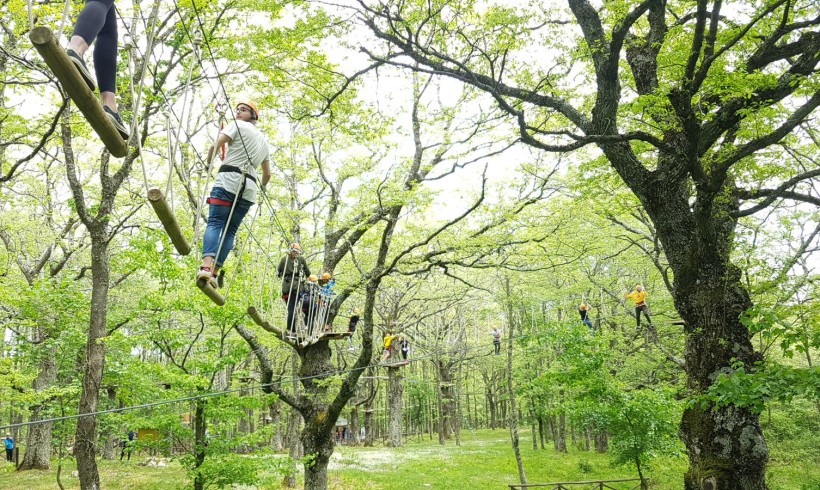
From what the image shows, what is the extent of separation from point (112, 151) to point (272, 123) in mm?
9328

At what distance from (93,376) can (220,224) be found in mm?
5991

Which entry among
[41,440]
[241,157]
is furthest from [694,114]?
[41,440]

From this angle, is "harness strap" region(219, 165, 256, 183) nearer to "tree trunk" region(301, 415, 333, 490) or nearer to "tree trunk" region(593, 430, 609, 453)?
"tree trunk" region(301, 415, 333, 490)

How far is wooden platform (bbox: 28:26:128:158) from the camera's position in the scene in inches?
62.1

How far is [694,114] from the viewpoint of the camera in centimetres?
512

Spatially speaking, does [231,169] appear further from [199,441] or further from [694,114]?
[199,441]

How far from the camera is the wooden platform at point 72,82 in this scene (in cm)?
158

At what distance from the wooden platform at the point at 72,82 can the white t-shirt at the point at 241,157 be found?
1521 millimetres

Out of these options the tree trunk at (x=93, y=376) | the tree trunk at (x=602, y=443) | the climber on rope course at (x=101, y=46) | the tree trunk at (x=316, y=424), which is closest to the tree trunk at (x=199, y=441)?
the tree trunk at (x=93, y=376)

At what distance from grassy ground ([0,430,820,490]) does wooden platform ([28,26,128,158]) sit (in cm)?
1233

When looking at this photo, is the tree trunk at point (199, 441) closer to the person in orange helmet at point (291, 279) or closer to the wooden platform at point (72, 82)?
the person in orange helmet at point (291, 279)

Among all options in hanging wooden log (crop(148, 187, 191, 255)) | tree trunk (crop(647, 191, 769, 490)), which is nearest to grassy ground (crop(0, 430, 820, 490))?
tree trunk (crop(647, 191, 769, 490))

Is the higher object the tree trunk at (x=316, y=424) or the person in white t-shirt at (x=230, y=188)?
the person in white t-shirt at (x=230, y=188)

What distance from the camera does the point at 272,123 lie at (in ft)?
36.2
